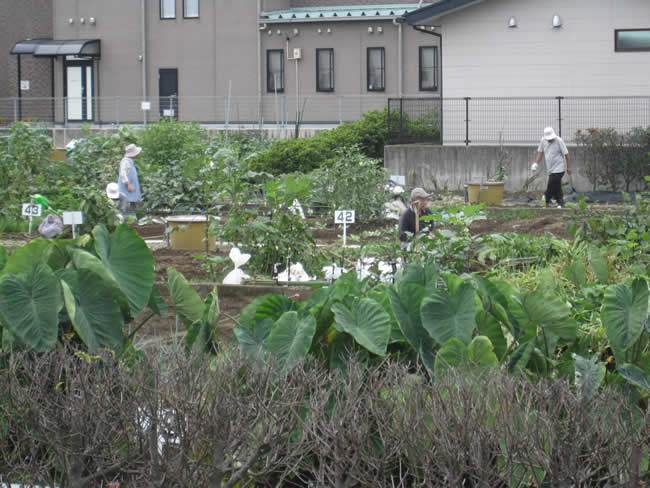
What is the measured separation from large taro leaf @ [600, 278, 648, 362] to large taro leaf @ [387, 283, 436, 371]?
75 centimetres

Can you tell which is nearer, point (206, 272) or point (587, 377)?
point (587, 377)

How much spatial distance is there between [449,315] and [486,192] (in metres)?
14.3

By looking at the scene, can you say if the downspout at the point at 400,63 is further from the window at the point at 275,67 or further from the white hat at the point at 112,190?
the white hat at the point at 112,190

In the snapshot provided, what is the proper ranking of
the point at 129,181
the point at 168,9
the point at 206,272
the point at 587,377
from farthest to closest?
the point at 168,9
the point at 129,181
the point at 206,272
the point at 587,377

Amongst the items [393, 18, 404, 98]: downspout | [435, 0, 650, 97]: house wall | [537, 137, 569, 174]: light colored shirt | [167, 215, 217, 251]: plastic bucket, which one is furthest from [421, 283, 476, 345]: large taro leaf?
[393, 18, 404, 98]: downspout

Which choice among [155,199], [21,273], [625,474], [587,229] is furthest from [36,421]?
[155,199]

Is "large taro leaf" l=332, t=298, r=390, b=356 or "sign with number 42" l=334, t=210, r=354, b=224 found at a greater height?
"sign with number 42" l=334, t=210, r=354, b=224

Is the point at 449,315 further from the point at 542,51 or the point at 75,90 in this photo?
the point at 75,90

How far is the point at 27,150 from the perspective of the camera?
15.0 metres

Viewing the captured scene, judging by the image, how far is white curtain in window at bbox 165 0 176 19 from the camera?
33844 mm

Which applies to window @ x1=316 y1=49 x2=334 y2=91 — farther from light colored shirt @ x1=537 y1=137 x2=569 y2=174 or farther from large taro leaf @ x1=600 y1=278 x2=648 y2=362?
large taro leaf @ x1=600 y1=278 x2=648 y2=362

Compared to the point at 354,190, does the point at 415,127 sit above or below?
above

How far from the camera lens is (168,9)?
33875 millimetres

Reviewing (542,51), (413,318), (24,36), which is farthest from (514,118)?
(24,36)
